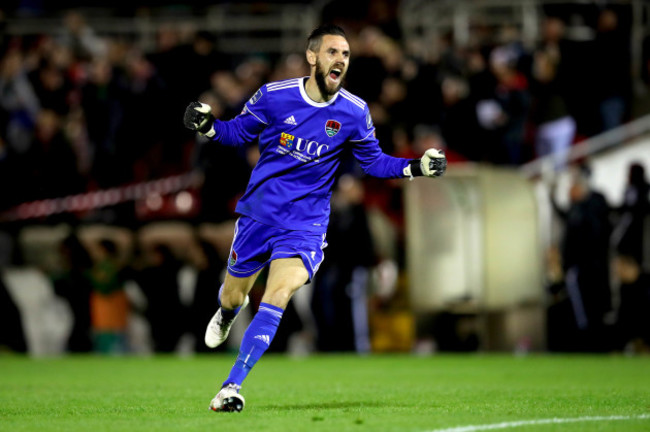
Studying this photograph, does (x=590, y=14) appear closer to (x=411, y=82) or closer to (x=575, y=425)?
(x=411, y=82)

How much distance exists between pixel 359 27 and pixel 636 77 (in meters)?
6.26

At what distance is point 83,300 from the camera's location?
1838 cm

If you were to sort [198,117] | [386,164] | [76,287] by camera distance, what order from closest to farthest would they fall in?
[198,117]
[386,164]
[76,287]

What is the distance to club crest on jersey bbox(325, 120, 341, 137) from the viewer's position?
8.65 m

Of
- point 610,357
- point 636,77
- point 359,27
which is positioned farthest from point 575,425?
point 359,27

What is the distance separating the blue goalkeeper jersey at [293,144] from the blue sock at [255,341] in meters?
0.77

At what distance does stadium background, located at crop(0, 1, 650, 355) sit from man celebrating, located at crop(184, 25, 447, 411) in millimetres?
8717

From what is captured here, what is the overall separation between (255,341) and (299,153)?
4.95 ft

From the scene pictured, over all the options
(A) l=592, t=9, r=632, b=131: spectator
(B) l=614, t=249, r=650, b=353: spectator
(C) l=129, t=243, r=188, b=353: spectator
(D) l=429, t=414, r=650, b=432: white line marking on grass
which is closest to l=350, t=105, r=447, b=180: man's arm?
(D) l=429, t=414, r=650, b=432: white line marking on grass

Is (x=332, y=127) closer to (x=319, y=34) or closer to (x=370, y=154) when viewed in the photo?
(x=370, y=154)

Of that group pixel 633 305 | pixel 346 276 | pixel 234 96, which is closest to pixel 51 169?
pixel 234 96

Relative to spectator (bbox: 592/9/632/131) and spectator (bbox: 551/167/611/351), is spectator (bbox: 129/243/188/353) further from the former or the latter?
spectator (bbox: 592/9/632/131)

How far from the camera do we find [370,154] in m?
8.96

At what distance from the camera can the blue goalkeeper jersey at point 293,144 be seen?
8602 millimetres
